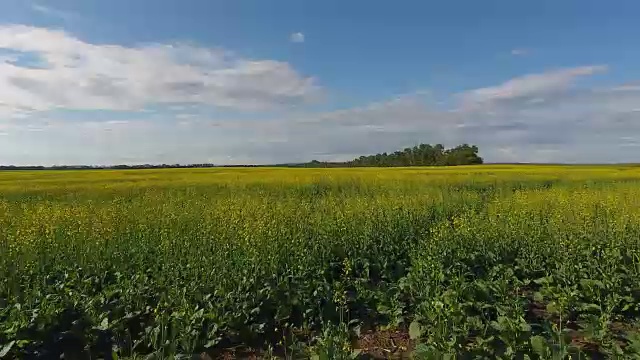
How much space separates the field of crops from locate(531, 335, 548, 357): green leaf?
0.05 ft

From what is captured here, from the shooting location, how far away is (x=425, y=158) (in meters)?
77.4

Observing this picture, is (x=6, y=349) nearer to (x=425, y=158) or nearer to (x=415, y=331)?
(x=415, y=331)

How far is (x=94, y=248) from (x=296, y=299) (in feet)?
12.7

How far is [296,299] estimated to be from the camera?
517cm

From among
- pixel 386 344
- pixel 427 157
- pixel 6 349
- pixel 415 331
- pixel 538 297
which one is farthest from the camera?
pixel 427 157

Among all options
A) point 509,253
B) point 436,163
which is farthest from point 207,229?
point 436,163

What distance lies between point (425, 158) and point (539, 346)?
2981 inches

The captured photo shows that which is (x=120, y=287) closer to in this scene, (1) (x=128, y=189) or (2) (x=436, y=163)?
(1) (x=128, y=189)

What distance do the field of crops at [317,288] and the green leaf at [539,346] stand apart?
0.6 inches

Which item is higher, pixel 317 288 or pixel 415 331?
pixel 317 288

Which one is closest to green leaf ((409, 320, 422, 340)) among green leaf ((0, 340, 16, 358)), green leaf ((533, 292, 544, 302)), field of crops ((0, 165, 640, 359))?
field of crops ((0, 165, 640, 359))

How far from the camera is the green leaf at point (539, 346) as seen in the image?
3643 mm

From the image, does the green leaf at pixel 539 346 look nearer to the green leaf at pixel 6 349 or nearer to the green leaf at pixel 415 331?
the green leaf at pixel 415 331

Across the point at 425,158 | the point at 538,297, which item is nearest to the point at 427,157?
the point at 425,158
